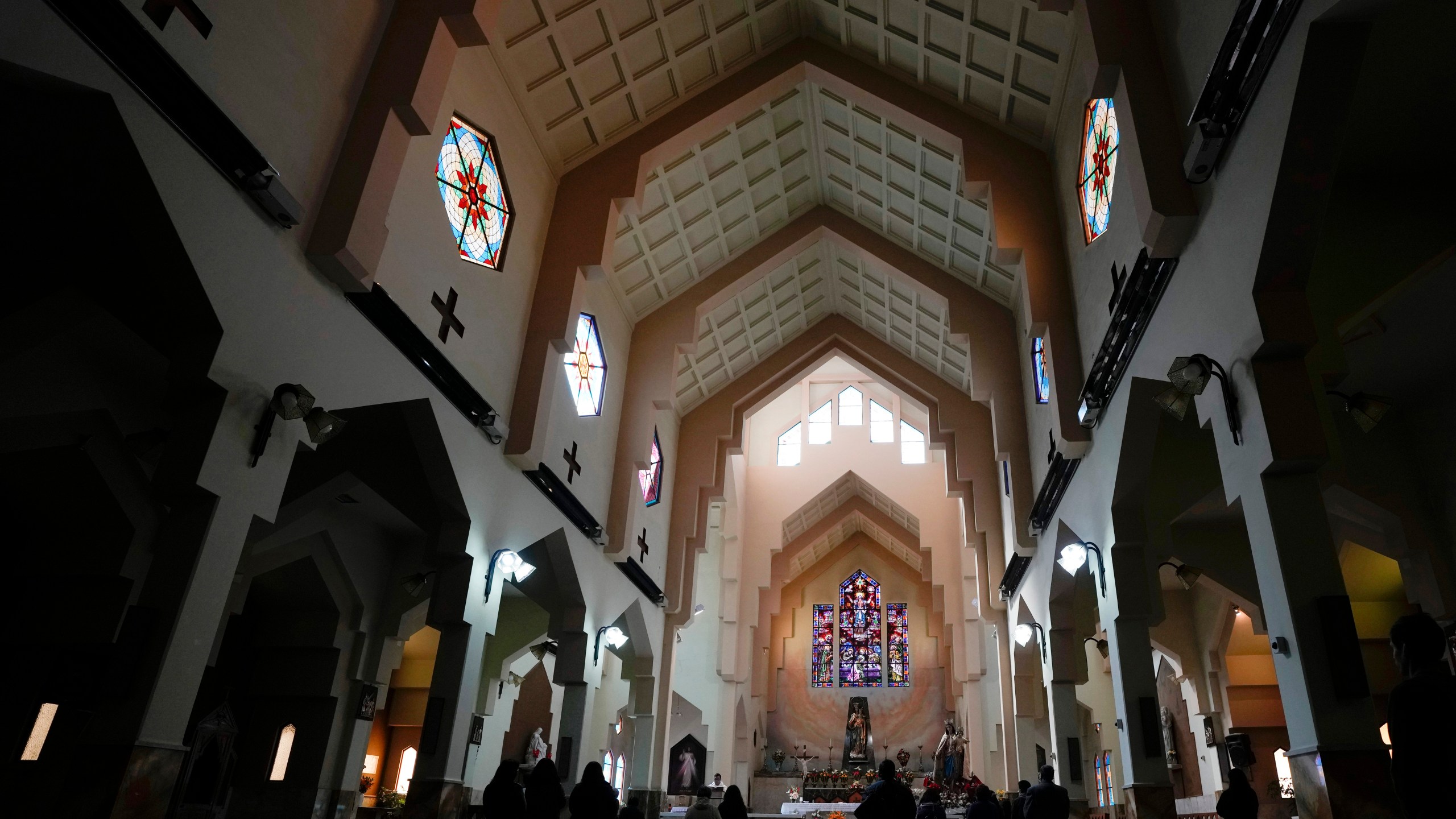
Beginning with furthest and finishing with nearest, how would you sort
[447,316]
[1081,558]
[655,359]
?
1. [655,359]
2. [1081,558]
3. [447,316]

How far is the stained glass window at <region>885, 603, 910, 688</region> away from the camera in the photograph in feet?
97.5

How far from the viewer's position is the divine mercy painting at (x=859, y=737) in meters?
27.8

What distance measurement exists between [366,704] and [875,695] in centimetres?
1924

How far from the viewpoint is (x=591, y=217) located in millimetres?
13453

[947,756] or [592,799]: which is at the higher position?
[947,756]

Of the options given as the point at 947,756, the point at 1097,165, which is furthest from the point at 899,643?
the point at 1097,165

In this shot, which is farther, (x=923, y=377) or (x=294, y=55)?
(x=923, y=377)

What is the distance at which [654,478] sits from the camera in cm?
1881

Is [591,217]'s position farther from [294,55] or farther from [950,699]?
[950,699]

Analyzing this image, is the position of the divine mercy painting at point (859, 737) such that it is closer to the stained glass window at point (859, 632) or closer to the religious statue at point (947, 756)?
the stained glass window at point (859, 632)

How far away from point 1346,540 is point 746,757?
61.1 ft

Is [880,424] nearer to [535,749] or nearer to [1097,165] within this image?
[535,749]

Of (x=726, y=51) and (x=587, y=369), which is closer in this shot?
(x=726, y=51)

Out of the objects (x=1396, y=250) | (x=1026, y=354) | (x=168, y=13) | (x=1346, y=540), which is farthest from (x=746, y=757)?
(x=168, y=13)
